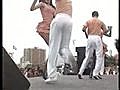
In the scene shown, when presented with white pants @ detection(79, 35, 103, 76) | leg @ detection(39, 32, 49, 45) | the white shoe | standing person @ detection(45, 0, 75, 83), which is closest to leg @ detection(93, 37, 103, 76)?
white pants @ detection(79, 35, 103, 76)

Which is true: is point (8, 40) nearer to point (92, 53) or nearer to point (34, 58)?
point (34, 58)

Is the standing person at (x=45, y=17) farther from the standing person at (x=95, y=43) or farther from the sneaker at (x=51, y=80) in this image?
the standing person at (x=95, y=43)

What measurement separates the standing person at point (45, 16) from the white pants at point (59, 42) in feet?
0.17

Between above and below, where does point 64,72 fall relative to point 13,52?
below

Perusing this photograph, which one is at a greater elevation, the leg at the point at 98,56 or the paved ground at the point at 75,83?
the leg at the point at 98,56

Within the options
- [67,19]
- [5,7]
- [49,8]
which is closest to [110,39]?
[67,19]

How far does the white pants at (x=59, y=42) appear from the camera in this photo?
3547 mm

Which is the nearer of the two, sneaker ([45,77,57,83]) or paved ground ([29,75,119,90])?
paved ground ([29,75,119,90])

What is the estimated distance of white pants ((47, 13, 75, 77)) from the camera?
3547 mm

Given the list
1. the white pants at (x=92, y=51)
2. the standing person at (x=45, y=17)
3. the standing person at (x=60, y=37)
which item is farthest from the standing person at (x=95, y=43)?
the standing person at (x=45, y=17)

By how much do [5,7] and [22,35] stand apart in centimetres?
40

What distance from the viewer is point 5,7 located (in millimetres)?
Result: 3604

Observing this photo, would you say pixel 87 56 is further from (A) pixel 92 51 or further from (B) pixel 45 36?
(B) pixel 45 36

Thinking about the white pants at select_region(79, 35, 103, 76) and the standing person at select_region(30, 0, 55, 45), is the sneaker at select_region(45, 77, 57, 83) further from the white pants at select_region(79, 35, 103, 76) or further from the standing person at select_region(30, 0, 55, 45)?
the standing person at select_region(30, 0, 55, 45)
